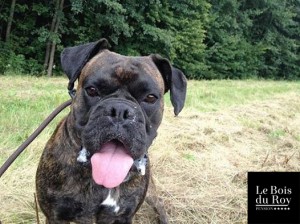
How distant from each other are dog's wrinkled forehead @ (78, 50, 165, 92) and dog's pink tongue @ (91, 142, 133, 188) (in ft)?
1.61

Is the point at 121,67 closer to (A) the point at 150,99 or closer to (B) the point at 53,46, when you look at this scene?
(A) the point at 150,99

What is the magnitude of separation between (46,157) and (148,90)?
3.02ft

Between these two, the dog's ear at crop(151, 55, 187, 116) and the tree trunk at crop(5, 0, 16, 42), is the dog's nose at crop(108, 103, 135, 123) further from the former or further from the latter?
the tree trunk at crop(5, 0, 16, 42)

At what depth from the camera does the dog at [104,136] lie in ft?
8.31

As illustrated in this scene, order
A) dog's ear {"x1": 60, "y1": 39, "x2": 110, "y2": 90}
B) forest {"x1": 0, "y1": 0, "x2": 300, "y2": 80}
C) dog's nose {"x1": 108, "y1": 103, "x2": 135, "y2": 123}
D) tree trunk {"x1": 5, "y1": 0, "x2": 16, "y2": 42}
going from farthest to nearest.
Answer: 1. forest {"x1": 0, "y1": 0, "x2": 300, "y2": 80}
2. tree trunk {"x1": 5, "y1": 0, "x2": 16, "y2": 42}
3. dog's ear {"x1": 60, "y1": 39, "x2": 110, "y2": 90}
4. dog's nose {"x1": 108, "y1": 103, "x2": 135, "y2": 123}

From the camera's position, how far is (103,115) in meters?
2.49

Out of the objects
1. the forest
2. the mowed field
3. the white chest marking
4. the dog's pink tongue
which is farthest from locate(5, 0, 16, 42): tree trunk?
the dog's pink tongue

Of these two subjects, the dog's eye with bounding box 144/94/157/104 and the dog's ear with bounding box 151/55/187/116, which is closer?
the dog's eye with bounding box 144/94/157/104

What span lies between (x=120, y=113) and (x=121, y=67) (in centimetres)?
46

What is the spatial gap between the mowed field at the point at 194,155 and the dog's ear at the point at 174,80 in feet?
4.62

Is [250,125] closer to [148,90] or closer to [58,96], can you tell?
[58,96]

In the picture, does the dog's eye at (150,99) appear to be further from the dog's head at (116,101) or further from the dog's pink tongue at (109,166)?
the dog's pink tongue at (109,166)

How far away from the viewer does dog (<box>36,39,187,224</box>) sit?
253 cm

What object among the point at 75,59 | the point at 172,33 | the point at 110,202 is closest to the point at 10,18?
the point at 172,33
